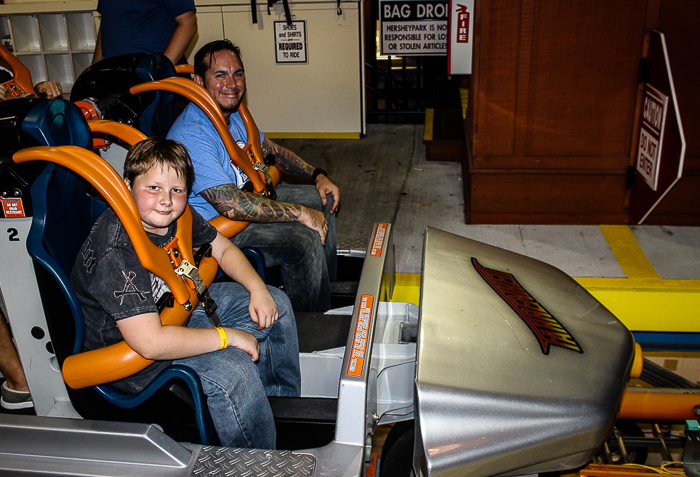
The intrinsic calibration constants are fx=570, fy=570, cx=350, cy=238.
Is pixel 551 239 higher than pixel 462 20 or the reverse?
the reverse

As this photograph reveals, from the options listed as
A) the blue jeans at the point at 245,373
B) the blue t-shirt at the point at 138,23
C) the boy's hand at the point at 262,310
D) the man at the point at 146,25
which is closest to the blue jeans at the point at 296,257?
the blue jeans at the point at 245,373

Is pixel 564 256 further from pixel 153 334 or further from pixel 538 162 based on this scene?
pixel 153 334

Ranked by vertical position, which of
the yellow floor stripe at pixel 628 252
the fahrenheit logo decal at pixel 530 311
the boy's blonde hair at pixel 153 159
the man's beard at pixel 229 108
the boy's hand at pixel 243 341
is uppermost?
the man's beard at pixel 229 108

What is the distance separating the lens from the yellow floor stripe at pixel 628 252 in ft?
11.2

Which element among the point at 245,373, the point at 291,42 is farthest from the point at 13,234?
the point at 291,42

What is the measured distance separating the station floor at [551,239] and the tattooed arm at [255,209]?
1.79ft

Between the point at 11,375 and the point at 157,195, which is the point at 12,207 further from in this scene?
the point at 11,375

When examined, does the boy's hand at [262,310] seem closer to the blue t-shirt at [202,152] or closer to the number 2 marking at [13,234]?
the blue t-shirt at [202,152]

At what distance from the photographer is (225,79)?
2.54 m

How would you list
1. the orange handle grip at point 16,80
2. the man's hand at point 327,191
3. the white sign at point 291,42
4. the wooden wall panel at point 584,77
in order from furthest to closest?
the white sign at point 291,42 < the wooden wall panel at point 584,77 < the man's hand at point 327,191 < the orange handle grip at point 16,80

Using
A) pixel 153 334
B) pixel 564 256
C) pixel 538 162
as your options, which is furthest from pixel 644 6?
pixel 153 334

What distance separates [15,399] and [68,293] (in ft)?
3.31

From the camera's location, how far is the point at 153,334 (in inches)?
62.4

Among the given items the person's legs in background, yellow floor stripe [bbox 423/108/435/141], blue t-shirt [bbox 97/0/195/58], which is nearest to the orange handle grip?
blue t-shirt [bbox 97/0/195/58]
